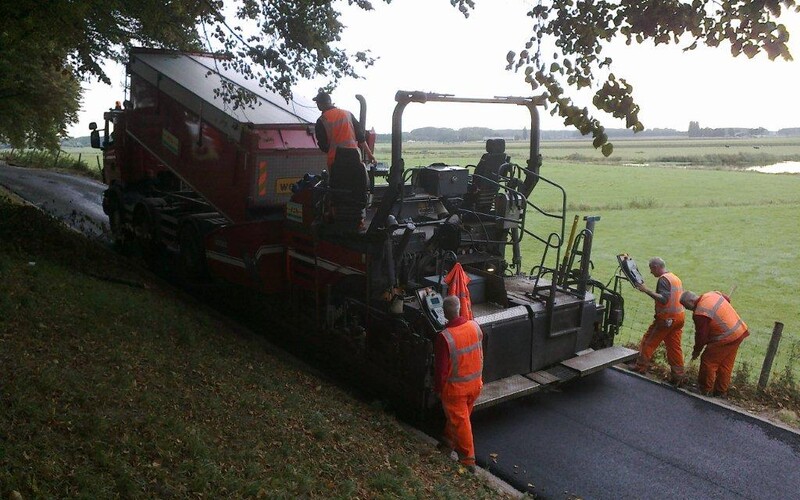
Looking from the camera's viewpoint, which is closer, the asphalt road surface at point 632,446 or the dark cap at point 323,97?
the asphalt road surface at point 632,446

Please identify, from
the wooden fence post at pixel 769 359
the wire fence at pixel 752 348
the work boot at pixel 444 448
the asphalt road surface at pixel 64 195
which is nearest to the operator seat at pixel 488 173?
the work boot at pixel 444 448

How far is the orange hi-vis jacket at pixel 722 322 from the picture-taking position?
7645mm

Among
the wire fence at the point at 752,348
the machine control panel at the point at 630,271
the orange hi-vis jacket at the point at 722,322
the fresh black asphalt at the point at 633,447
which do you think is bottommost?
the wire fence at the point at 752,348

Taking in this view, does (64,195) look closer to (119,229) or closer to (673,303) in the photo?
(119,229)

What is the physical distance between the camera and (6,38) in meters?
9.02

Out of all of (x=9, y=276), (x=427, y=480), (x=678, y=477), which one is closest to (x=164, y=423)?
(x=427, y=480)

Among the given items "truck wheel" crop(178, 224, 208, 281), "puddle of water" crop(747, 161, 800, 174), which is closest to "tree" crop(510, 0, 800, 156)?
"truck wheel" crop(178, 224, 208, 281)

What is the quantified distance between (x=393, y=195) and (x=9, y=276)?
14.6ft

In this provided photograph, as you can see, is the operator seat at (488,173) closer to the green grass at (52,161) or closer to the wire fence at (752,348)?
the wire fence at (752,348)

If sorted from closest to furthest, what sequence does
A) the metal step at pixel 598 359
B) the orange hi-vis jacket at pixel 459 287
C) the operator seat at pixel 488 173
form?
the orange hi-vis jacket at pixel 459 287, the metal step at pixel 598 359, the operator seat at pixel 488 173

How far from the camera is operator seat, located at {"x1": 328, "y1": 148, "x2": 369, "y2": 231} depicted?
7.29 m

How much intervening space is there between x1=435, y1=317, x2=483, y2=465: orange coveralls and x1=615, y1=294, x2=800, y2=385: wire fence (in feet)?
14.0

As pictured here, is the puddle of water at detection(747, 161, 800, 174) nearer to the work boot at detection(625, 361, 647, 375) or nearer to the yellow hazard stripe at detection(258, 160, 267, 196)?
the work boot at detection(625, 361, 647, 375)

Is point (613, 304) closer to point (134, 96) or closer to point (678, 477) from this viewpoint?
point (678, 477)
